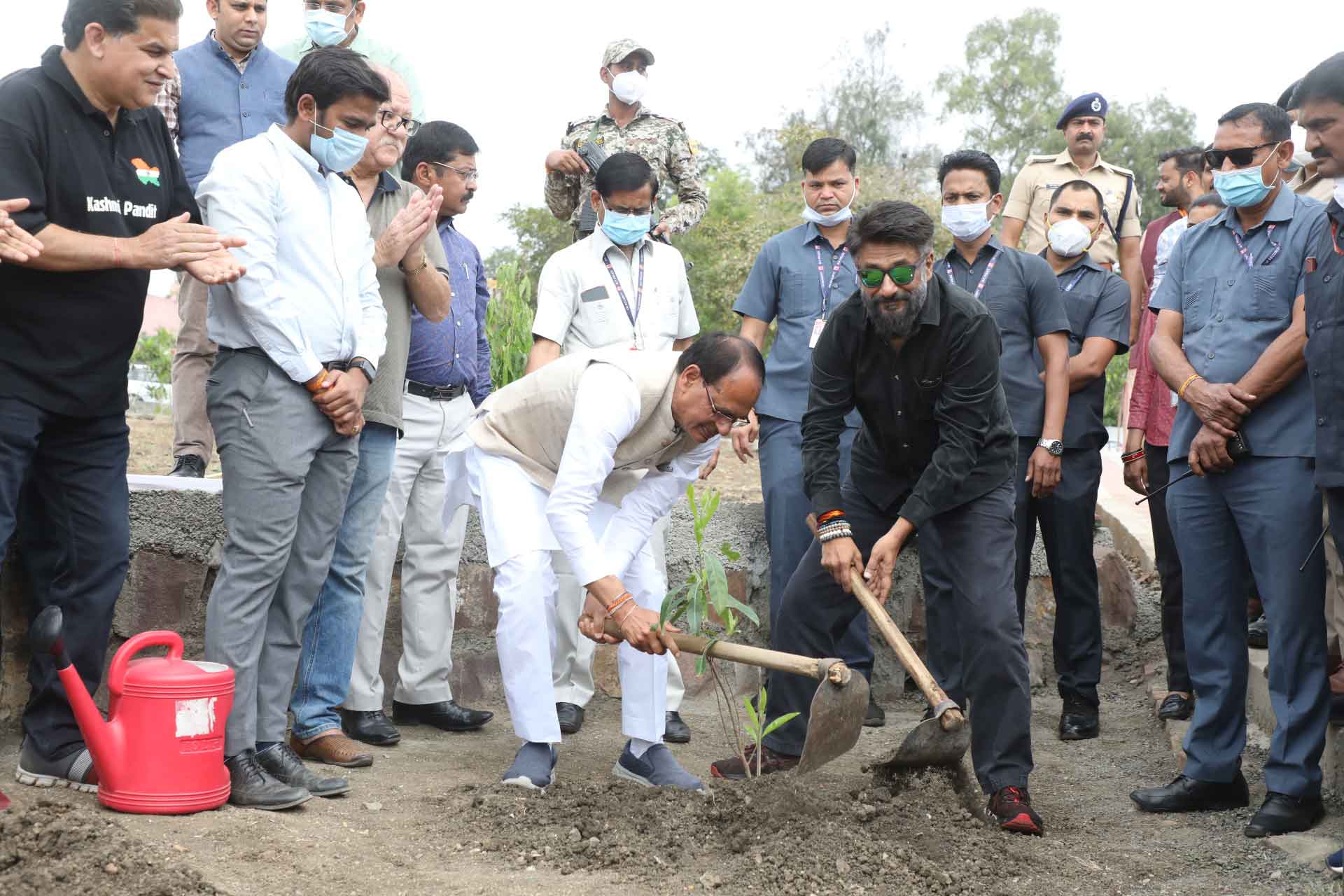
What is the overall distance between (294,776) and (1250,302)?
3284 millimetres

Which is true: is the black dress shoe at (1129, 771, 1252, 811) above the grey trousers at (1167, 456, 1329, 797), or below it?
below

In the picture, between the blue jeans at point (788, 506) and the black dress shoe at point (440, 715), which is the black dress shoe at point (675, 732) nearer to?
the blue jeans at point (788, 506)

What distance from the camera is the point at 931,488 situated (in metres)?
3.93

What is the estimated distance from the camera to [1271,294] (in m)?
Answer: 3.96

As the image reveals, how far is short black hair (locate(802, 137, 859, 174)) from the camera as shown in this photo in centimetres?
529

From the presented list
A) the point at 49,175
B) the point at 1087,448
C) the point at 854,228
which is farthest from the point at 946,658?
the point at 49,175

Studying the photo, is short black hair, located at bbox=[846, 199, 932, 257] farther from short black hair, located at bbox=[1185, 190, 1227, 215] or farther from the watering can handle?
short black hair, located at bbox=[1185, 190, 1227, 215]

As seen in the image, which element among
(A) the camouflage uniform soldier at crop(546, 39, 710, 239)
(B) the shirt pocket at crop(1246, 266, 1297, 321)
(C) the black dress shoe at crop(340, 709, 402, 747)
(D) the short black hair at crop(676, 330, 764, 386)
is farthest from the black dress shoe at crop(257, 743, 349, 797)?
(B) the shirt pocket at crop(1246, 266, 1297, 321)

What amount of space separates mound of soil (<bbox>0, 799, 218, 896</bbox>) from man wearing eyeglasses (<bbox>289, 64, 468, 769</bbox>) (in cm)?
116

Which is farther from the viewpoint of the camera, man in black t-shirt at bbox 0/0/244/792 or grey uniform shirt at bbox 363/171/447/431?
grey uniform shirt at bbox 363/171/447/431

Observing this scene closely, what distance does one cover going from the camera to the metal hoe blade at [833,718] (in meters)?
3.54

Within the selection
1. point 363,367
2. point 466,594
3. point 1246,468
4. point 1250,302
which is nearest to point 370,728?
point 466,594

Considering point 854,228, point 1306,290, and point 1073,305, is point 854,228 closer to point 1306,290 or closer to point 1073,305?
point 1306,290

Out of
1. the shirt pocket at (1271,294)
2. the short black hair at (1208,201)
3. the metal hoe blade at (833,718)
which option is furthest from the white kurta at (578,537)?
the short black hair at (1208,201)
